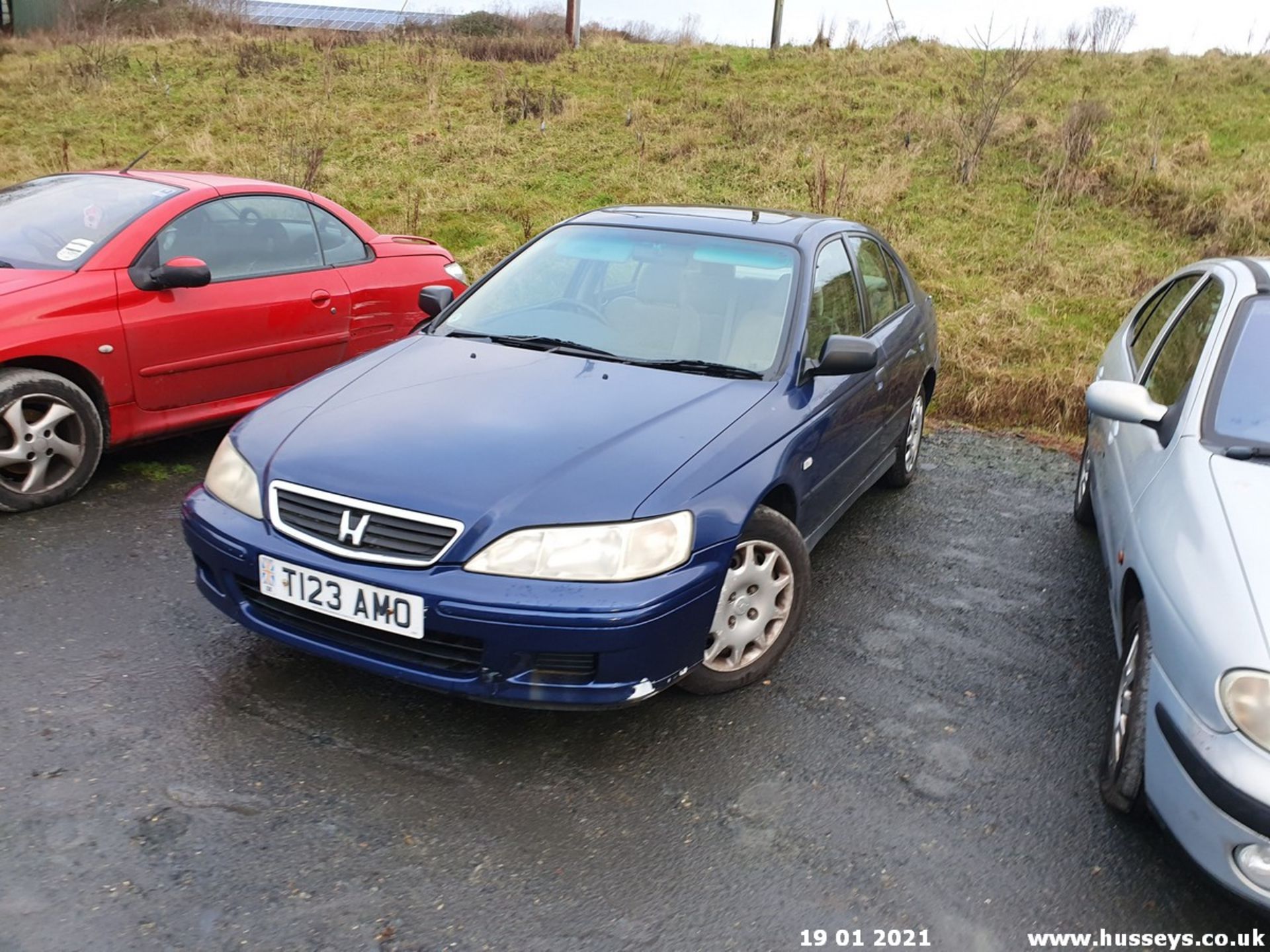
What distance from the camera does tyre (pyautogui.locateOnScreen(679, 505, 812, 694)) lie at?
310 cm

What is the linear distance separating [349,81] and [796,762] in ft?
60.8

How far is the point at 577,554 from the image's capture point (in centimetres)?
265

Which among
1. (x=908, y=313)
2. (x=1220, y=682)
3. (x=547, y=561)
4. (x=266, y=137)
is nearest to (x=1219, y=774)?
(x=1220, y=682)

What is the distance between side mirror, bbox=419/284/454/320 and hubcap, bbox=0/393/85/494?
1622 millimetres

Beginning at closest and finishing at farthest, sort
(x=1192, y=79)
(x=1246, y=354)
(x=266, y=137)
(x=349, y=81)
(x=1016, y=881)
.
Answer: (x=1016, y=881), (x=1246, y=354), (x=266, y=137), (x=1192, y=79), (x=349, y=81)

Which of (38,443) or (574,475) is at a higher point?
(574,475)

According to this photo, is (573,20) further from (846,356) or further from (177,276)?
(846,356)

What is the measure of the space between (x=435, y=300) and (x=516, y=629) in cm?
219

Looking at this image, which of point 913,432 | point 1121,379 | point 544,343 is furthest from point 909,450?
point 544,343

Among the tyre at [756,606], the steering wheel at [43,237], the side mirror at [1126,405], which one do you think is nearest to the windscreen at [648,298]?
the tyre at [756,606]

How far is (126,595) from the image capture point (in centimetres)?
366

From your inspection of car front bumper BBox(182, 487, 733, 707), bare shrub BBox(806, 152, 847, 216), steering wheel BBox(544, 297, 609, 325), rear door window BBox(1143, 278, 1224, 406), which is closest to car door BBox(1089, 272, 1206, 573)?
rear door window BBox(1143, 278, 1224, 406)

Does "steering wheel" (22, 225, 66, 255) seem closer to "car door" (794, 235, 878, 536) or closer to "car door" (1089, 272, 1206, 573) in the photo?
"car door" (794, 235, 878, 536)

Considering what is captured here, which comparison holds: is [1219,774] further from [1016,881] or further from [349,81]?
[349,81]
